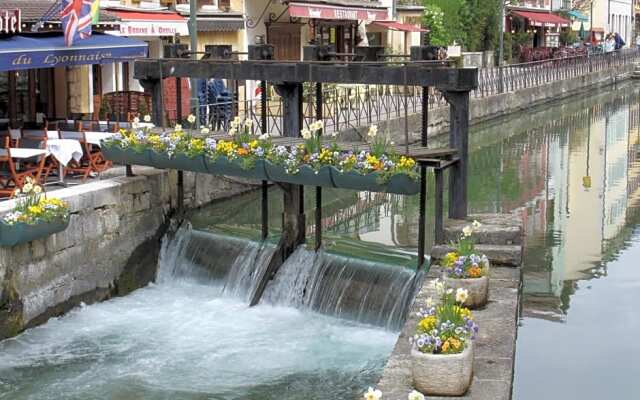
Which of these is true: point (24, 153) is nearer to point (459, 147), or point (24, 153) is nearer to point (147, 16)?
point (459, 147)

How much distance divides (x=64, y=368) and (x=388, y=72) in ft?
15.0

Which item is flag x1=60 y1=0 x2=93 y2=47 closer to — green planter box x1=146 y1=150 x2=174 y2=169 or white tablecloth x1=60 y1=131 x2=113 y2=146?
white tablecloth x1=60 y1=131 x2=113 y2=146

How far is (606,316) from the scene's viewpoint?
1252cm

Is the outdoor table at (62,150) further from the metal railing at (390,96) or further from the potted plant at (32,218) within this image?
the metal railing at (390,96)

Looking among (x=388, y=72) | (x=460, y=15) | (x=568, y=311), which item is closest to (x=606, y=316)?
(x=568, y=311)

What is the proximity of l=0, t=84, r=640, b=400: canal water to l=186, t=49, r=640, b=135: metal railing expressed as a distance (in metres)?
2.08

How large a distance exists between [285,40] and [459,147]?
18.0 m

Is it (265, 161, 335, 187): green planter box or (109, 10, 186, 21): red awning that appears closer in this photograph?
(265, 161, 335, 187): green planter box

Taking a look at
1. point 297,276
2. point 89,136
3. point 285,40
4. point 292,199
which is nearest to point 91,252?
point 297,276

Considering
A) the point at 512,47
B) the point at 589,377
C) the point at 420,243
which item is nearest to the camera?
the point at 589,377

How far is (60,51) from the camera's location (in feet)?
48.9

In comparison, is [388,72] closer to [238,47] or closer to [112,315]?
[112,315]

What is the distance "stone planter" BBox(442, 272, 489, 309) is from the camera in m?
9.18

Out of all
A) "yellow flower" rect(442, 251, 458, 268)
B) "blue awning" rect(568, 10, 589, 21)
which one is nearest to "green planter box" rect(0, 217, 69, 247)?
"yellow flower" rect(442, 251, 458, 268)
